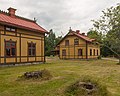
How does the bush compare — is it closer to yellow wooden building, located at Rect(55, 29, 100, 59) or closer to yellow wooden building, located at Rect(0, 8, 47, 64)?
yellow wooden building, located at Rect(0, 8, 47, 64)

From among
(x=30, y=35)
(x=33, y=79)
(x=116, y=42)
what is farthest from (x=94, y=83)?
(x=116, y=42)

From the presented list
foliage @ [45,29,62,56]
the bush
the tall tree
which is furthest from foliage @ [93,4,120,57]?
foliage @ [45,29,62,56]

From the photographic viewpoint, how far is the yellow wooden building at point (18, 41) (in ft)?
69.4

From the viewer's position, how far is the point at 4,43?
21109 mm

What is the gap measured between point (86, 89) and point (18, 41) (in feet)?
55.4

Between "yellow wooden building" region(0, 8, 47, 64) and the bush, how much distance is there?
47.2 feet

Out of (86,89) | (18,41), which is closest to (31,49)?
(18,41)

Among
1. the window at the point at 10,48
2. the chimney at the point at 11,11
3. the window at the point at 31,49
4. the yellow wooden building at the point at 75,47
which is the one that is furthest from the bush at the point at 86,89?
the yellow wooden building at the point at 75,47

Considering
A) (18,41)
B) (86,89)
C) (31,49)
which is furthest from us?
(31,49)

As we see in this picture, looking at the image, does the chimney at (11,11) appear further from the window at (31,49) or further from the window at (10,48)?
the window at (10,48)

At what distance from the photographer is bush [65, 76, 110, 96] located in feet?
24.6

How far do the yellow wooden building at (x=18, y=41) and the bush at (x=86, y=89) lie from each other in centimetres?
1438

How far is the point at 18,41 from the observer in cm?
2325

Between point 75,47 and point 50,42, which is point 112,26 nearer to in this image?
point 75,47
